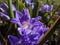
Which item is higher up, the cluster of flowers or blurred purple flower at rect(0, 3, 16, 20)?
blurred purple flower at rect(0, 3, 16, 20)

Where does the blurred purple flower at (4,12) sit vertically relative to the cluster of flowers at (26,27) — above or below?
above

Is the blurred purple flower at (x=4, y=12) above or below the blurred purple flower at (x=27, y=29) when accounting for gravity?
above
